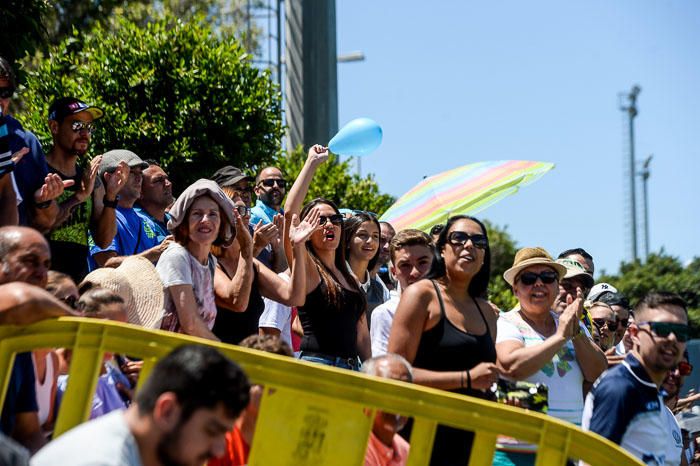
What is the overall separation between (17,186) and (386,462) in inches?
111

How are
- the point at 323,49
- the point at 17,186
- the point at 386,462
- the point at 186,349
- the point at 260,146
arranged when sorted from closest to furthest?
the point at 186,349
the point at 386,462
the point at 17,186
the point at 260,146
the point at 323,49

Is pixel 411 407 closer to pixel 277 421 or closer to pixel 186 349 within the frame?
pixel 277 421

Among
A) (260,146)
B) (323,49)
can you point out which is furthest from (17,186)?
(323,49)

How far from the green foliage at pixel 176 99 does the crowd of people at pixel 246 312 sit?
3.78 m

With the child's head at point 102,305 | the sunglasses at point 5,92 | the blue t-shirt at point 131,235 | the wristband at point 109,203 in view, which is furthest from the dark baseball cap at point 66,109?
the child's head at point 102,305

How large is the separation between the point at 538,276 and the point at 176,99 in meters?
6.61

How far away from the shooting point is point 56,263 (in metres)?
6.54

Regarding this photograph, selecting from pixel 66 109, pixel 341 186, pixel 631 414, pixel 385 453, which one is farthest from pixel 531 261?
pixel 341 186

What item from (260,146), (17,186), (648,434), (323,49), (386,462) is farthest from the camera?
(323,49)

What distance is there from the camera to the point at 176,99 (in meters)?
12.3

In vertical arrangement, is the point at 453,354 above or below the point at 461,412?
below

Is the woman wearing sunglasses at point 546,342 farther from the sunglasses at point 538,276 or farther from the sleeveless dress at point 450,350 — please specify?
the sleeveless dress at point 450,350

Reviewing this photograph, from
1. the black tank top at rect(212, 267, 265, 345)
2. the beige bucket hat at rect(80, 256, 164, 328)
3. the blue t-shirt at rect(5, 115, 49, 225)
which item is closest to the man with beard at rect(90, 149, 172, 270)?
the blue t-shirt at rect(5, 115, 49, 225)

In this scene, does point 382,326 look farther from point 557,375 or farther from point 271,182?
point 271,182
